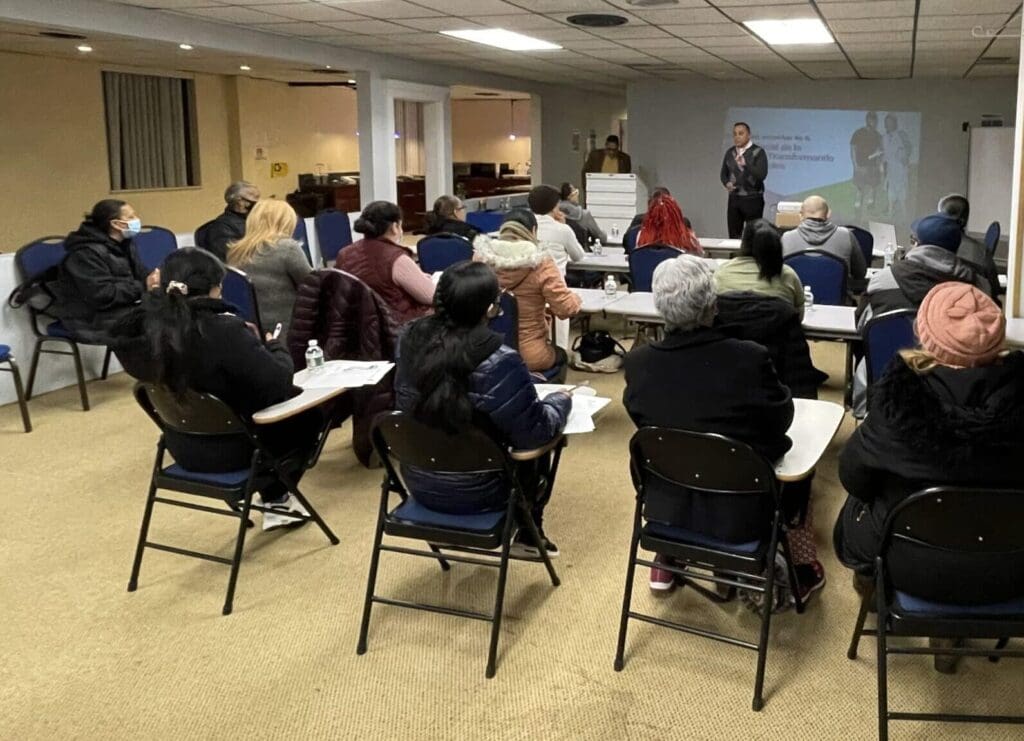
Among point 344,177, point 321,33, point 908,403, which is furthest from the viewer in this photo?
point 344,177

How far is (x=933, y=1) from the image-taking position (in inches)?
208

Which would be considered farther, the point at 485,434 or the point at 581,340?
the point at 581,340

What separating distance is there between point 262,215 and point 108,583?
2.03m

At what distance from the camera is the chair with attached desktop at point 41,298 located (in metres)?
5.31

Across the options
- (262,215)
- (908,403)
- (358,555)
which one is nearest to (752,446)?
(908,403)

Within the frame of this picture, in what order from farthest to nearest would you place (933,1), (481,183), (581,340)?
(481,183), (581,340), (933,1)

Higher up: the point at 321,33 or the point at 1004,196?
the point at 321,33

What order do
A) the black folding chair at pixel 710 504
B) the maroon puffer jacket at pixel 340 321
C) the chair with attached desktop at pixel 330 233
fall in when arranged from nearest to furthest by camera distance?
the black folding chair at pixel 710 504
the maroon puffer jacket at pixel 340 321
the chair with attached desktop at pixel 330 233

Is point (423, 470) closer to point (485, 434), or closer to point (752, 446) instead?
point (485, 434)

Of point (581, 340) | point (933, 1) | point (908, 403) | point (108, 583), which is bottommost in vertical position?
point (108, 583)

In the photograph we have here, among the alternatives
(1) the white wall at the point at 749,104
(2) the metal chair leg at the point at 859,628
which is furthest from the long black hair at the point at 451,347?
(1) the white wall at the point at 749,104

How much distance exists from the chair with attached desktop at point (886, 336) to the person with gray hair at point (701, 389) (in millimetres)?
1076

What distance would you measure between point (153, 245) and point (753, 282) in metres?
4.09

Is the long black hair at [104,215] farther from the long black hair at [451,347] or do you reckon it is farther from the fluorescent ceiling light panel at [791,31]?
the fluorescent ceiling light panel at [791,31]
